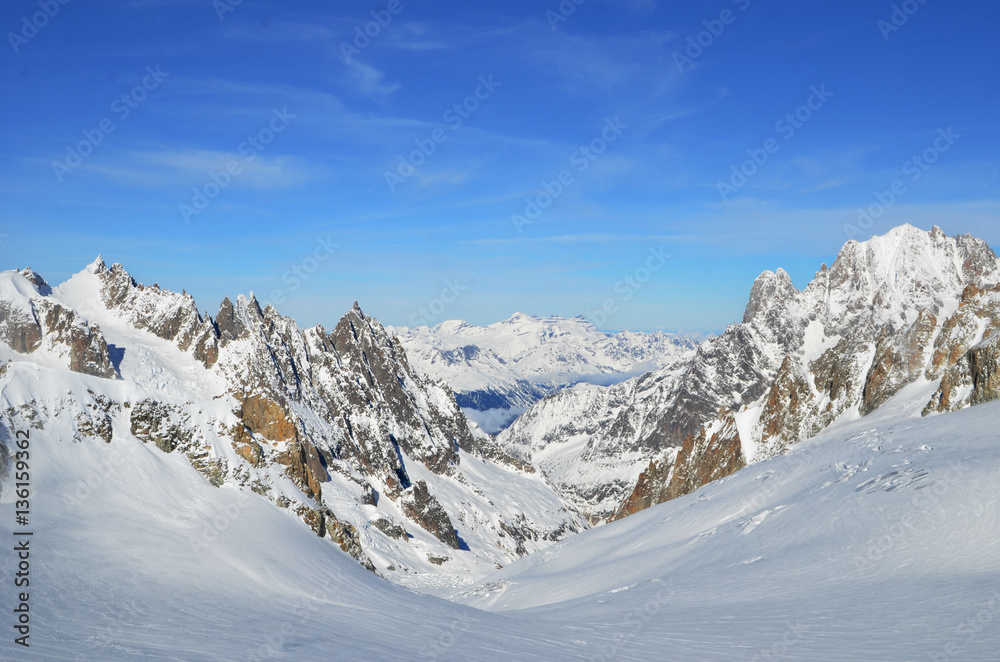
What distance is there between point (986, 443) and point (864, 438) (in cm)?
1530

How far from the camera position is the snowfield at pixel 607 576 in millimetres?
20391

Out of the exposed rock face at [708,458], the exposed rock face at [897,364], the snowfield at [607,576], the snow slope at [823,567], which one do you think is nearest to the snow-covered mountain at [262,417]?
the snowfield at [607,576]

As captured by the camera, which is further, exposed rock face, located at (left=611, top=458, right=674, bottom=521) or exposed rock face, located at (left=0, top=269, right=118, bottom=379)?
exposed rock face, located at (left=611, top=458, right=674, bottom=521)

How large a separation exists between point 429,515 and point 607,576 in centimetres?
10263

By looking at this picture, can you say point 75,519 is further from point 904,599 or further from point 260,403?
point 260,403

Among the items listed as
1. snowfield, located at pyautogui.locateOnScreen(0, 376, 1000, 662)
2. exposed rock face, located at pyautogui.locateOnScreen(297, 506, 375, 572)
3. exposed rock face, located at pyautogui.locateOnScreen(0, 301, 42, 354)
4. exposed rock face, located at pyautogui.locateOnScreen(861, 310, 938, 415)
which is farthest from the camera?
exposed rock face, located at pyautogui.locateOnScreen(0, 301, 42, 354)

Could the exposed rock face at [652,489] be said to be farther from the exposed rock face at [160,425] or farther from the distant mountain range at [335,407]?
the exposed rock face at [160,425]

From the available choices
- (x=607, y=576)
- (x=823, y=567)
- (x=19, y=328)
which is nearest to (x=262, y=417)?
(x=19, y=328)

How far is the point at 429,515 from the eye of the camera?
A: 451 feet

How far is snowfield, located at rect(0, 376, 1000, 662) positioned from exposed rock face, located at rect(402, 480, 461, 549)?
84242 millimetres

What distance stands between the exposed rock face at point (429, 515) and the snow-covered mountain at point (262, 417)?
29 centimetres

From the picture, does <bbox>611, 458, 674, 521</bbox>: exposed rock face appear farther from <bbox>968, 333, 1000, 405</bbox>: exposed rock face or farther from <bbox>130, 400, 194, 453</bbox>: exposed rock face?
<bbox>130, 400, 194, 453</bbox>: exposed rock face

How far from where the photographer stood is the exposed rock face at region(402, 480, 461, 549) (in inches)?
5285

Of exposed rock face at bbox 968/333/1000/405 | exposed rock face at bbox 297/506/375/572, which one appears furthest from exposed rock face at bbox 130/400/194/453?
exposed rock face at bbox 968/333/1000/405
